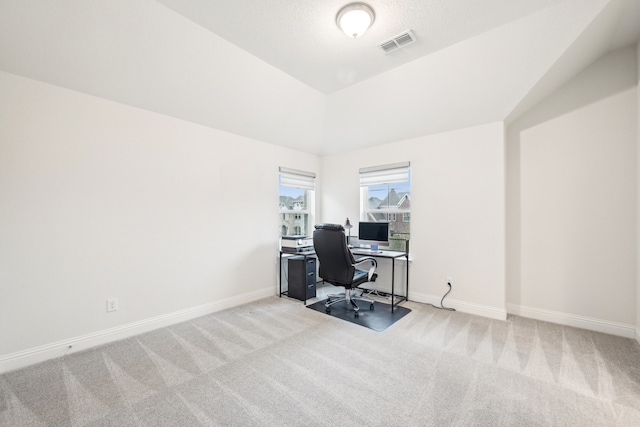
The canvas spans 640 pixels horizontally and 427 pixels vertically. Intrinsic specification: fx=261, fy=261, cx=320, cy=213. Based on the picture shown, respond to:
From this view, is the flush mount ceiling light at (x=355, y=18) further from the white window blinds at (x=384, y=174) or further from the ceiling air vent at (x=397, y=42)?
the white window blinds at (x=384, y=174)

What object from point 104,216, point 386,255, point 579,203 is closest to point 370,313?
point 386,255

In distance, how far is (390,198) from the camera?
409 cm

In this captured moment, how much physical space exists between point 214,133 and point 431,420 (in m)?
3.50

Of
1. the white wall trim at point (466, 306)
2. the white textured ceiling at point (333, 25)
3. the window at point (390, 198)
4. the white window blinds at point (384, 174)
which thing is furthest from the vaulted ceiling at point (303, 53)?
the white wall trim at point (466, 306)

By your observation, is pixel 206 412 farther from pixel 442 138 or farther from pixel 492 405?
pixel 442 138

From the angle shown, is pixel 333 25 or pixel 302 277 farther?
pixel 302 277

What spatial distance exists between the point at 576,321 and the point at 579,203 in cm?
129

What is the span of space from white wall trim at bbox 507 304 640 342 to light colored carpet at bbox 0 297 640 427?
0.14 metres

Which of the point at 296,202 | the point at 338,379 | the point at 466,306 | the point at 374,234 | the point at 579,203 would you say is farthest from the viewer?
the point at 296,202

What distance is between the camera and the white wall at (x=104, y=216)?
6.95 ft

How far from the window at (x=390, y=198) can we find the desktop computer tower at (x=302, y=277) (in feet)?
4.07

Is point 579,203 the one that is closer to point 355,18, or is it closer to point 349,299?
point 349,299

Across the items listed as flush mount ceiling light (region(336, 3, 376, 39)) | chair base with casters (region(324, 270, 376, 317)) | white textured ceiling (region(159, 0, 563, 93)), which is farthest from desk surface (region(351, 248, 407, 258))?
flush mount ceiling light (region(336, 3, 376, 39))

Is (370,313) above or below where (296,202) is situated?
below
